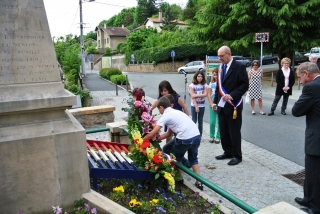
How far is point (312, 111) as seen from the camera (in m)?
3.63

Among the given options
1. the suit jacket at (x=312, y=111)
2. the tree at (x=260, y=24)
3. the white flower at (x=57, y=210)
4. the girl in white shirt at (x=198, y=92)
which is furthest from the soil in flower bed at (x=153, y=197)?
the tree at (x=260, y=24)

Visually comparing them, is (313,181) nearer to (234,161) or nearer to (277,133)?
(234,161)

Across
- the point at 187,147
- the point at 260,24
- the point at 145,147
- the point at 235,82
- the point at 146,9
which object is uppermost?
the point at 146,9

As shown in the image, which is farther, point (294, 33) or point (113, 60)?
point (113, 60)

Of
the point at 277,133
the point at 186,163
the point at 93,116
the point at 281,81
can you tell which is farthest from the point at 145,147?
the point at 281,81

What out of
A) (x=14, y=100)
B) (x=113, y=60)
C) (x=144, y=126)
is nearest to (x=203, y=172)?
(x=144, y=126)

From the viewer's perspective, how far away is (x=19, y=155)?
2.84 m

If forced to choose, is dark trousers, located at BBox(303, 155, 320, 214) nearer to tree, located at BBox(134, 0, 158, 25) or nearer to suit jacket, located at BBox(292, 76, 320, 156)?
suit jacket, located at BBox(292, 76, 320, 156)

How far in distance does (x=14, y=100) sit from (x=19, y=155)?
1.71 ft

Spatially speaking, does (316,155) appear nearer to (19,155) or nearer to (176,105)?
(176,105)

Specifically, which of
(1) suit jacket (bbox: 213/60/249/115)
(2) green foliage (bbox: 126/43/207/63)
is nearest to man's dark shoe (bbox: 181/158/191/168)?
(1) suit jacket (bbox: 213/60/249/115)

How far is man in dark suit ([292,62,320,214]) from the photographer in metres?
3.56

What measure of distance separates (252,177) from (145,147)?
2.17 m

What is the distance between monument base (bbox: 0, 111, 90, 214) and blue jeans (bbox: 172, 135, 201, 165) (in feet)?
5.17
